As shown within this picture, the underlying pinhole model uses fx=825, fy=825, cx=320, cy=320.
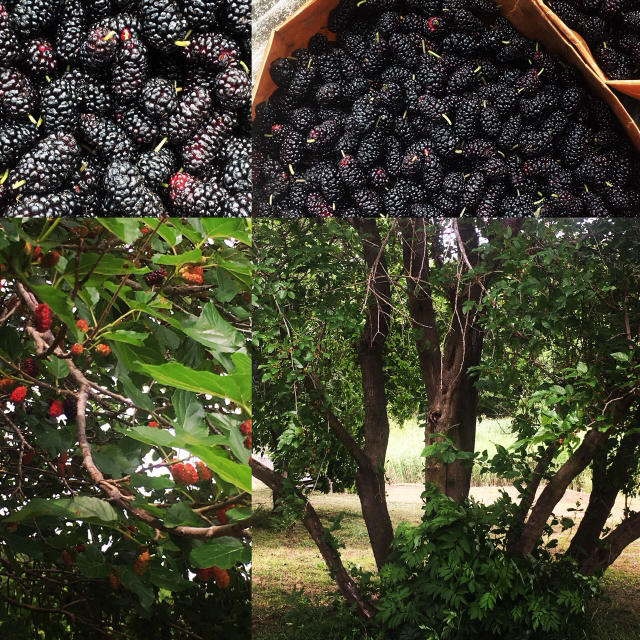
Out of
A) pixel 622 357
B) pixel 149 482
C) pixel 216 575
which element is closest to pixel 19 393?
pixel 149 482

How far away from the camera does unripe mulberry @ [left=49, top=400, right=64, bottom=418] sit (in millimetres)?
1452

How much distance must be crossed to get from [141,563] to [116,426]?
0.25 metres

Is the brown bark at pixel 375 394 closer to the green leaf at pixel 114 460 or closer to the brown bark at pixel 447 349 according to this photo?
the brown bark at pixel 447 349

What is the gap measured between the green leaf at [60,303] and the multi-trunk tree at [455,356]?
36 centimetres

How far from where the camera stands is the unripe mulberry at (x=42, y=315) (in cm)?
138

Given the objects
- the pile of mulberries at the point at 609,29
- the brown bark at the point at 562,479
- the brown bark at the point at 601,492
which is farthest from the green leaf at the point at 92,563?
the pile of mulberries at the point at 609,29

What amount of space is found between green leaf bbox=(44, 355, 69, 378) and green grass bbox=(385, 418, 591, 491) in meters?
0.61

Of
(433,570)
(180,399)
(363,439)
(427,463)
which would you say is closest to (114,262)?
(180,399)

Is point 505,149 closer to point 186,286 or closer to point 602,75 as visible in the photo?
point 602,75

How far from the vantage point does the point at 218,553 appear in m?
1.46

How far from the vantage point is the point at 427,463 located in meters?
1.55

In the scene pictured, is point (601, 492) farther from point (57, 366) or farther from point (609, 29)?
point (57, 366)

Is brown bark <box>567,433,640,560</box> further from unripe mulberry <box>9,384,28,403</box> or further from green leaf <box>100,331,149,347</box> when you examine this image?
unripe mulberry <box>9,384,28,403</box>

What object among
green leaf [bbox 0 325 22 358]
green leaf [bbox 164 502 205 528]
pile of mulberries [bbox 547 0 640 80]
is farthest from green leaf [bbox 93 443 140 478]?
pile of mulberries [bbox 547 0 640 80]
